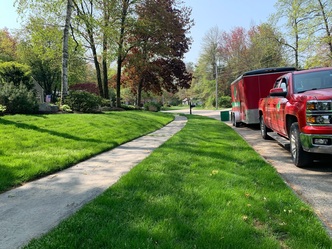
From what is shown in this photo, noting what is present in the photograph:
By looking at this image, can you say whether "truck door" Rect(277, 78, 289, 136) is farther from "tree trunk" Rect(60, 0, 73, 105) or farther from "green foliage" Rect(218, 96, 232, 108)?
"green foliage" Rect(218, 96, 232, 108)

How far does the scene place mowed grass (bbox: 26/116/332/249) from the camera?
108 inches

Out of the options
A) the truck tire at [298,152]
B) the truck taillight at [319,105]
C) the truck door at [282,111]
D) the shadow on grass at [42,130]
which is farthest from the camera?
the shadow on grass at [42,130]

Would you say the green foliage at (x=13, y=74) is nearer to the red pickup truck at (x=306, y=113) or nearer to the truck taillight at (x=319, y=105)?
the red pickup truck at (x=306, y=113)

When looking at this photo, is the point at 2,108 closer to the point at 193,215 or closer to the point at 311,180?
the point at 193,215

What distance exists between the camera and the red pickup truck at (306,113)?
5199 millimetres

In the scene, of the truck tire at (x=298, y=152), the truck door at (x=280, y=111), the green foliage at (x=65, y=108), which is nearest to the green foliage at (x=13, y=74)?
the green foliage at (x=65, y=108)

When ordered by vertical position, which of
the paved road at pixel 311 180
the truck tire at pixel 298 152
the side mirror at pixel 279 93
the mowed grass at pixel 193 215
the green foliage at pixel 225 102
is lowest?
the paved road at pixel 311 180

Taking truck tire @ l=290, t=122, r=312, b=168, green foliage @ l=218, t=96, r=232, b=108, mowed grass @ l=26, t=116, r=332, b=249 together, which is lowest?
mowed grass @ l=26, t=116, r=332, b=249

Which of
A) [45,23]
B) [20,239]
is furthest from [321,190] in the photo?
[45,23]

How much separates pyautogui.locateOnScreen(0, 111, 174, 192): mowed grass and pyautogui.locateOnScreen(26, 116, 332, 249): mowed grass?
1760 millimetres

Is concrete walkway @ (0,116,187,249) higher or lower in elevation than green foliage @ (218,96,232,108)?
lower

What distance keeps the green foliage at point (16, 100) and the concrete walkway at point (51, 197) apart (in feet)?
21.8

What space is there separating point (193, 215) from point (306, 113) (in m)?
3.36

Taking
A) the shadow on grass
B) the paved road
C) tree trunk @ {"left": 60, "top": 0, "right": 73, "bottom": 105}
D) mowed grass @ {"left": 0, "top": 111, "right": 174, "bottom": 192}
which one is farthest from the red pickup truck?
tree trunk @ {"left": 60, "top": 0, "right": 73, "bottom": 105}
